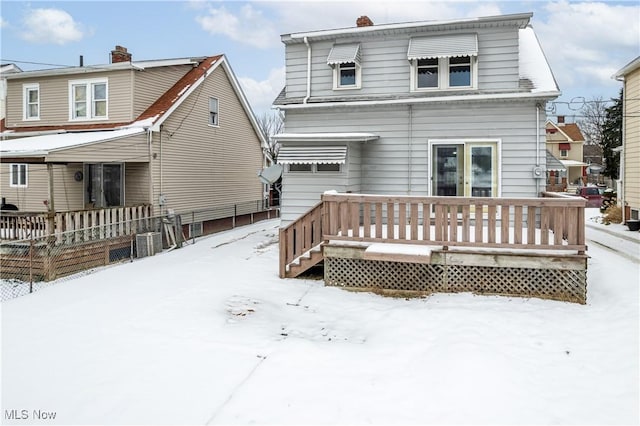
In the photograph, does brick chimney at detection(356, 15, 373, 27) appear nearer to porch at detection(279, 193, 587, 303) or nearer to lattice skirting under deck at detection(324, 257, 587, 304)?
porch at detection(279, 193, 587, 303)

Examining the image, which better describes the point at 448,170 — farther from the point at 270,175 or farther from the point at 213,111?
the point at 213,111

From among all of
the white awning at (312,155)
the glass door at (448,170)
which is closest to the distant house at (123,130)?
the white awning at (312,155)

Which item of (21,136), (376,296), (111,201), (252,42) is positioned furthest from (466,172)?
(252,42)

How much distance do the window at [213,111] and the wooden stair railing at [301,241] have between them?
11184 millimetres

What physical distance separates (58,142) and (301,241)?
8556 millimetres

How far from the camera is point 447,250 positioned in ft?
27.2

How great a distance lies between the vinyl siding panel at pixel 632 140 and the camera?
1664 cm

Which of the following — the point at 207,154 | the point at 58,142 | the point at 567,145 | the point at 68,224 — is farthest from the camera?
the point at 567,145

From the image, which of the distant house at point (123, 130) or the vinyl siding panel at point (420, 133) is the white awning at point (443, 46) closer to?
the vinyl siding panel at point (420, 133)

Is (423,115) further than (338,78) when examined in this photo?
No

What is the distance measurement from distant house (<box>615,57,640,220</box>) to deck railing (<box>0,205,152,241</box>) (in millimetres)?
16830

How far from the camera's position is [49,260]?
11211mm

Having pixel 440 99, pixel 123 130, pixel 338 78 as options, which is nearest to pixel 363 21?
pixel 338 78

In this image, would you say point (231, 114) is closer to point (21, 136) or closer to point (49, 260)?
point (21, 136)
